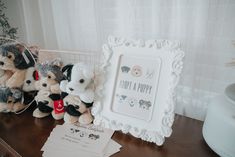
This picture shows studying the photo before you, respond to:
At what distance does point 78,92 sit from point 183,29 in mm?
474

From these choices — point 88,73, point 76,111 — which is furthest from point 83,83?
point 76,111

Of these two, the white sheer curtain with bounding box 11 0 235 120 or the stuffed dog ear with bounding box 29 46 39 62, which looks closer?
the white sheer curtain with bounding box 11 0 235 120

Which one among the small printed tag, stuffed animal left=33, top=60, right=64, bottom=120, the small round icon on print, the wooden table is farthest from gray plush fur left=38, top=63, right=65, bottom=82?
the small round icon on print

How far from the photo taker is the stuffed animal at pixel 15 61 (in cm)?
88

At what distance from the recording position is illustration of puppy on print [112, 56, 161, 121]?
2.32ft

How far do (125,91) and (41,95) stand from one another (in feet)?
1.27

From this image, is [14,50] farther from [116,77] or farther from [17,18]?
[17,18]

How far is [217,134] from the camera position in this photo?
2.00 ft

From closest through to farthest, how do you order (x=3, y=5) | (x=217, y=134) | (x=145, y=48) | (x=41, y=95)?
(x=217, y=134) → (x=145, y=48) → (x=41, y=95) → (x=3, y=5)

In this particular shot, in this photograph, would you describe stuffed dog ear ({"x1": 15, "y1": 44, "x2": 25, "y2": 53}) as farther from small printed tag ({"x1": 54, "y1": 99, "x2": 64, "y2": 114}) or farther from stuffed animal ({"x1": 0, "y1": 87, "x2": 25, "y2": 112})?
small printed tag ({"x1": 54, "y1": 99, "x2": 64, "y2": 114})

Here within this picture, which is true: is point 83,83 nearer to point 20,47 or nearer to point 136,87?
point 136,87

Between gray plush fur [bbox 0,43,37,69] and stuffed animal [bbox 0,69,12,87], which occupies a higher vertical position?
gray plush fur [bbox 0,43,37,69]

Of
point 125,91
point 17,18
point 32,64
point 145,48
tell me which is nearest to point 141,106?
point 125,91

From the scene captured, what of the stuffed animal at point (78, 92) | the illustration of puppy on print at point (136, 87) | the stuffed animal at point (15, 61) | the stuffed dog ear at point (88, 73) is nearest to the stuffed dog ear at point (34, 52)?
the stuffed animal at point (15, 61)
